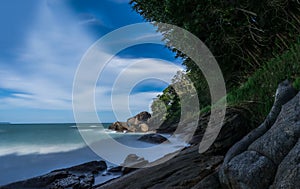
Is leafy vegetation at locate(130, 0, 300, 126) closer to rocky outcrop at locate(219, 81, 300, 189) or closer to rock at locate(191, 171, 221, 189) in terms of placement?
rocky outcrop at locate(219, 81, 300, 189)

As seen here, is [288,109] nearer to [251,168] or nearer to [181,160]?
[251,168]

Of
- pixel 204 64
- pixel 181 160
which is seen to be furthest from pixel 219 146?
pixel 204 64

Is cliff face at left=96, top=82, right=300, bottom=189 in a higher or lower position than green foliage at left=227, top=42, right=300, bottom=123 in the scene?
lower

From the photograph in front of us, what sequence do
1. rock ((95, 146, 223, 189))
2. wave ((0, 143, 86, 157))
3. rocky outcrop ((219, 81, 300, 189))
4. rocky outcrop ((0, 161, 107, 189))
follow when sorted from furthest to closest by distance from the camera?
wave ((0, 143, 86, 157)), rocky outcrop ((0, 161, 107, 189)), rock ((95, 146, 223, 189)), rocky outcrop ((219, 81, 300, 189))

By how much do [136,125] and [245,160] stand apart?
49204 millimetres

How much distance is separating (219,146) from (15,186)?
25.6 feet

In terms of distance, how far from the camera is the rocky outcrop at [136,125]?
48781 millimetres

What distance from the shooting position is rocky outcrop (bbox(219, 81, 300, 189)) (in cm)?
263

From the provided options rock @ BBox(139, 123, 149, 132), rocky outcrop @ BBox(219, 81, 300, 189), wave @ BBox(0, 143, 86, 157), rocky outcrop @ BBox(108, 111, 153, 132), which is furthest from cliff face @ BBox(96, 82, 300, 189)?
rocky outcrop @ BBox(108, 111, 153, 132)

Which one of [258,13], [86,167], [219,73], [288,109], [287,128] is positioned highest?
[258,13]

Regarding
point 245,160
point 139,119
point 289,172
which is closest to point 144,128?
point 139,119

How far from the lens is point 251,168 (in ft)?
9.57

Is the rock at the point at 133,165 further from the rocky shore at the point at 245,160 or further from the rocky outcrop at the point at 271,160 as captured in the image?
the rocky outcrop at the point at 271,160

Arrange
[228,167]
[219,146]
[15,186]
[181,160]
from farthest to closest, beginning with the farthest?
1. [15,186]
2. [181,160]
3. [219,146]
4. [228,167]
